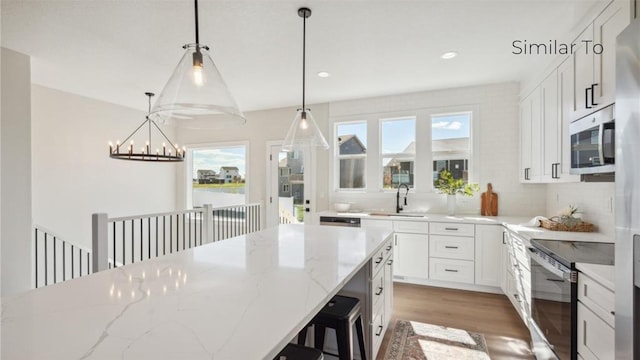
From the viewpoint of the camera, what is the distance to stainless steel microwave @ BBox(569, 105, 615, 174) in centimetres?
153

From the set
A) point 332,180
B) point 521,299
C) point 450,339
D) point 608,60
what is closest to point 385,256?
point 450,339

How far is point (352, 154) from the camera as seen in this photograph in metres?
4.91

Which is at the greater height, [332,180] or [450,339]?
[332,180]

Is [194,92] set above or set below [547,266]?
above

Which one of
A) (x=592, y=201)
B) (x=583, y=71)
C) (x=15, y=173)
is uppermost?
(x=583, y=71)

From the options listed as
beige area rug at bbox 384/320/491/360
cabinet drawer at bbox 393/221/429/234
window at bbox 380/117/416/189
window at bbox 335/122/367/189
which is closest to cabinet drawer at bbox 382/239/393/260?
beige area rug at bbox 384/320/491/360

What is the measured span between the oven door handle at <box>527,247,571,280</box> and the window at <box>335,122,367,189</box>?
274cm

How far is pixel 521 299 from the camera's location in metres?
2.74

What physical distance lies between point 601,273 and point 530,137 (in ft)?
7.69

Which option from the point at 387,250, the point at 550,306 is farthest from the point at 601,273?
the point at 387,250

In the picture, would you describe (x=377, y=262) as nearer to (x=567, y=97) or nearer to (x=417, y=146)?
(x=567, y=97)

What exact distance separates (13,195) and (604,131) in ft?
15.4

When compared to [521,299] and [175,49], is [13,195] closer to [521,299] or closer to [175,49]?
[175,49]

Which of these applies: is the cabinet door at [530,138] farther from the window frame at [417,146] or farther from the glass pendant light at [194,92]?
the glass pendant light at [194,92]
